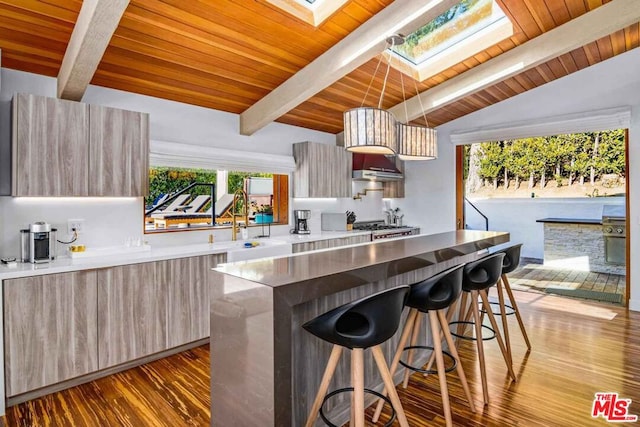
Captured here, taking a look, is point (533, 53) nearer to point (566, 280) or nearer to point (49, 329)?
point (566, 280)

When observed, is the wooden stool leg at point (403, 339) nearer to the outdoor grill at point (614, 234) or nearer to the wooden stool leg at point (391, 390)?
the wooden stool leg at point (391, 390)

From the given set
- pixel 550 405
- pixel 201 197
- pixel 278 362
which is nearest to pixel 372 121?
pixel 278 362

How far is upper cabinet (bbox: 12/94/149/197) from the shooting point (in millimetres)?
2686

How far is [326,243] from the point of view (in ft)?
16.0

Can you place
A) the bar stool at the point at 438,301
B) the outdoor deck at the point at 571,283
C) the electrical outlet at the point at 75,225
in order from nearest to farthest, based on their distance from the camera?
the bar stool at the point at 438,301
the electrical outlet at the point at 75,225
the outdoor deck at the point at 571,283

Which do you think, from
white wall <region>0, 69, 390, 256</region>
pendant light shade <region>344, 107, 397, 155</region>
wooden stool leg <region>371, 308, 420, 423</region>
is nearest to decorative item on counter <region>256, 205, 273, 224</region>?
white wall <region>0, 69, 390, 256</region>

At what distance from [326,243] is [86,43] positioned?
3.30 meters

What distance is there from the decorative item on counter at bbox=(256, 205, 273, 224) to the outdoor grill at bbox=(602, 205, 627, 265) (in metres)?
5.64

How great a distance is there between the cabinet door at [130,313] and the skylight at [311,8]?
243cm

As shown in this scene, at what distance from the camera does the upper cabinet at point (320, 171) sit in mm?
5055

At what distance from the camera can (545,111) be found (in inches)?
209

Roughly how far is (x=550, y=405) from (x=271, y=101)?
3749 mm

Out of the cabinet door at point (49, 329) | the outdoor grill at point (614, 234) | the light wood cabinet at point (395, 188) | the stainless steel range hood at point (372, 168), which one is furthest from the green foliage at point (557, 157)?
the cabinet door at point (49, 329)

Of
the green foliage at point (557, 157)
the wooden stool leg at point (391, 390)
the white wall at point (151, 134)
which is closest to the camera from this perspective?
the wooden stool leg at point (391, 390)
